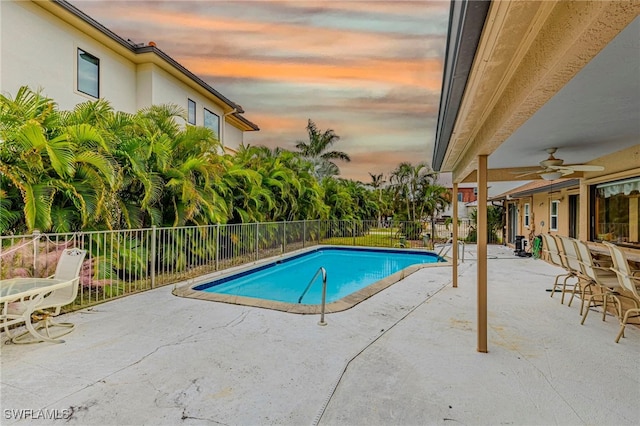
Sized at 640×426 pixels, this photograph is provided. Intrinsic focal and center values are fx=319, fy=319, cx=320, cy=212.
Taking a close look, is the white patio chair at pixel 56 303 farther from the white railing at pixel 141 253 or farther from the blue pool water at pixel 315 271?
the blue pool water at pixel 315 271

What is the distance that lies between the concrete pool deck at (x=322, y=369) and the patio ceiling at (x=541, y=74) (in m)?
2.45

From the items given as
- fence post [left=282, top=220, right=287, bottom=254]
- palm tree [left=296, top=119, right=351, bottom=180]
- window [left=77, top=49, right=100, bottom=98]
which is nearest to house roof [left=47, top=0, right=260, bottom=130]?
window [left=77, top=49, right=100, bottom=98]

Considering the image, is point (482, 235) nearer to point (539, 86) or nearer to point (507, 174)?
point (539, 86)

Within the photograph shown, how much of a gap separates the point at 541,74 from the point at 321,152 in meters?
20.2


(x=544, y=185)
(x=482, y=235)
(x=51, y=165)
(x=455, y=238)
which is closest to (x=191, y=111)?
(x=51, y=165)

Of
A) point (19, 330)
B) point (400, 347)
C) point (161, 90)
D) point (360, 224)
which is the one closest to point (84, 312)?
point (19, 330)

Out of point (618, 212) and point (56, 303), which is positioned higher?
point (618, 212)

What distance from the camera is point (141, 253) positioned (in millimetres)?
6578

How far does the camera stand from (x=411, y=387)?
9.79ft

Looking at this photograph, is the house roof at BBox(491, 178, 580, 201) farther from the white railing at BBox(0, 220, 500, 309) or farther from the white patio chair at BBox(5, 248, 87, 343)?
the white patio chair at BBox(5, 248, 87, 343)

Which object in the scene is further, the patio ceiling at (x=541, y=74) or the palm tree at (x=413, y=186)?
the palm tree at (x=413, y=186)

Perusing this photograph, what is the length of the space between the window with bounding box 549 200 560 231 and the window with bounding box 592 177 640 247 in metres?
5.06

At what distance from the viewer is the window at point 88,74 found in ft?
31.2

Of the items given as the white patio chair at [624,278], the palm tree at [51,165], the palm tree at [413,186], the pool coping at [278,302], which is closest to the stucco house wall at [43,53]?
the palm tree at [51,165]
